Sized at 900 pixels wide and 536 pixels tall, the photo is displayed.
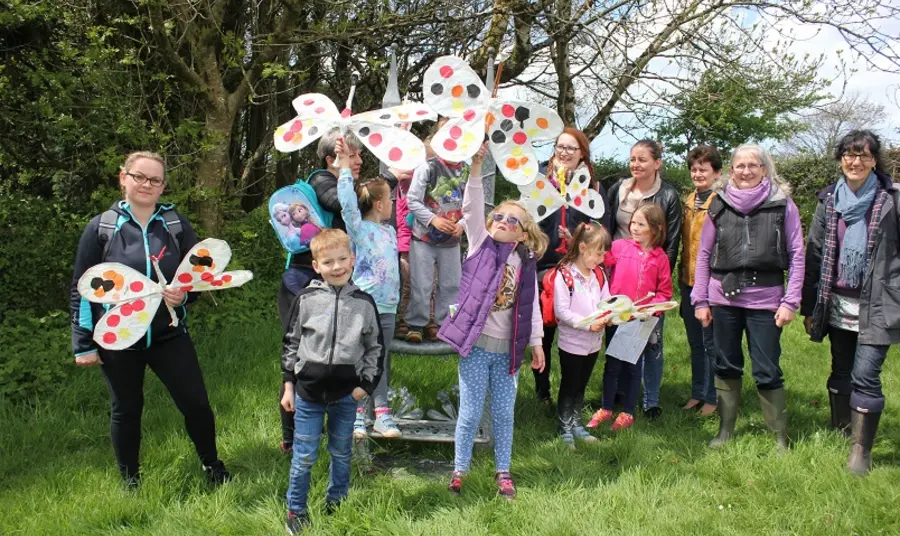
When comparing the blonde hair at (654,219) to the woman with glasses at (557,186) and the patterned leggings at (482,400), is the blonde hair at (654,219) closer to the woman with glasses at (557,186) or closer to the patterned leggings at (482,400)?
the woman with glasses at (557,186)

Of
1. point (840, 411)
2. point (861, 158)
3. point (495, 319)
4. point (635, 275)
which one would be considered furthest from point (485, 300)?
point (840, 411)

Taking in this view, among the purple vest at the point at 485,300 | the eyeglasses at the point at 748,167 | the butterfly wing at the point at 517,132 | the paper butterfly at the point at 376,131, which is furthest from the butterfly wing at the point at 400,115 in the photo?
the eyeglasses at the point at 748,167

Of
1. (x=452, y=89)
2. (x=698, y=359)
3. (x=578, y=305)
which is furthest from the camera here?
(x=698, y=359)

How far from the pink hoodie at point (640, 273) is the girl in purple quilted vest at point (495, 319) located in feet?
3.27

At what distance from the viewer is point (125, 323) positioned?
2.79 metres

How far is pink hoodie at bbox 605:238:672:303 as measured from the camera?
3922mm

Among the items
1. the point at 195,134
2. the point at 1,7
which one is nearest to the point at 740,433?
the point at 195,134

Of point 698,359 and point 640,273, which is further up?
point 640,273

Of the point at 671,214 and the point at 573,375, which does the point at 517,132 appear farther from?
the point at 671,214

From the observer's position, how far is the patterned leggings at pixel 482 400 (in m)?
3.12

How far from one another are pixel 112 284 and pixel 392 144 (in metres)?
1.35

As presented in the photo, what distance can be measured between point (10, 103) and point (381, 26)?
3.54m

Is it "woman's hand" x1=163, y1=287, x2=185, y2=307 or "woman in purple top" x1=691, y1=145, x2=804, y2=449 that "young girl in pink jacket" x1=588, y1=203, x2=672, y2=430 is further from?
"woman's hand" x1=163, y1=287, x2=185, y2=307

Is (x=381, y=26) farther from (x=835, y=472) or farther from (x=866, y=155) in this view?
(x=835, y=472)
